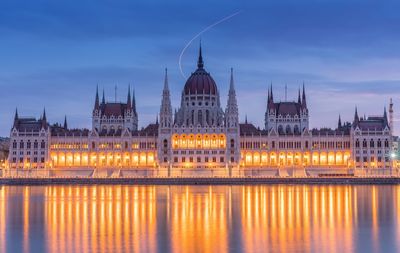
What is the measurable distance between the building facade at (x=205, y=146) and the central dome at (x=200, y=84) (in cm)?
45

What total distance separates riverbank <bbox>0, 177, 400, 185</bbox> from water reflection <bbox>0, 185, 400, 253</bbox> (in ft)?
123

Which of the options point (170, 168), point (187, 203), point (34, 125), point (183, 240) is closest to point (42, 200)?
point (187, 203)

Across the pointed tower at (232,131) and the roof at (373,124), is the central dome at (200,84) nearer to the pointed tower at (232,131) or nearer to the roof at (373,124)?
the pointed tower at (232,131)

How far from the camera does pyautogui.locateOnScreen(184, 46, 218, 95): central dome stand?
524 ft

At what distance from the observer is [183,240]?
5266cm

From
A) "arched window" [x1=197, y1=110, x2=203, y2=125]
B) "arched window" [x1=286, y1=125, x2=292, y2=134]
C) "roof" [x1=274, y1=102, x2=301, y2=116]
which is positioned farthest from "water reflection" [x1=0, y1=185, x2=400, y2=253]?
"roof" [x1=274, y1=102, x2=301, y2=116]

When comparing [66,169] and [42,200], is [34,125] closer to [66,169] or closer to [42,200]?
[66,169]

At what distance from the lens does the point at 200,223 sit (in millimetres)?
62656

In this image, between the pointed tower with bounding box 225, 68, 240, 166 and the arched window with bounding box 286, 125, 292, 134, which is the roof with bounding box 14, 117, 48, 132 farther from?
the arched window with bounding box 286, 125, 292, 134

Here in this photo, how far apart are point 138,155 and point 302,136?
3332 centimetres

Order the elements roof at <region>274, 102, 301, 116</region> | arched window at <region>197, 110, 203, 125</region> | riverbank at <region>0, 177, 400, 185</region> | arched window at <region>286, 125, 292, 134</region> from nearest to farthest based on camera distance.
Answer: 1. riverbank at <region>0, 177, 400, 185</region>
2. arched window at <region>197, 110, 203, 125</region>
3. arched window at <region>286, 125, 292, 134</region>
4. roof at <region>274, 102, 301, 116</region>

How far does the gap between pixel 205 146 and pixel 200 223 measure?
8695 centimetres

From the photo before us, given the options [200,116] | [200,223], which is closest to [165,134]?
[200,116]

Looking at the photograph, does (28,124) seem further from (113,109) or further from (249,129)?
(249,129)
